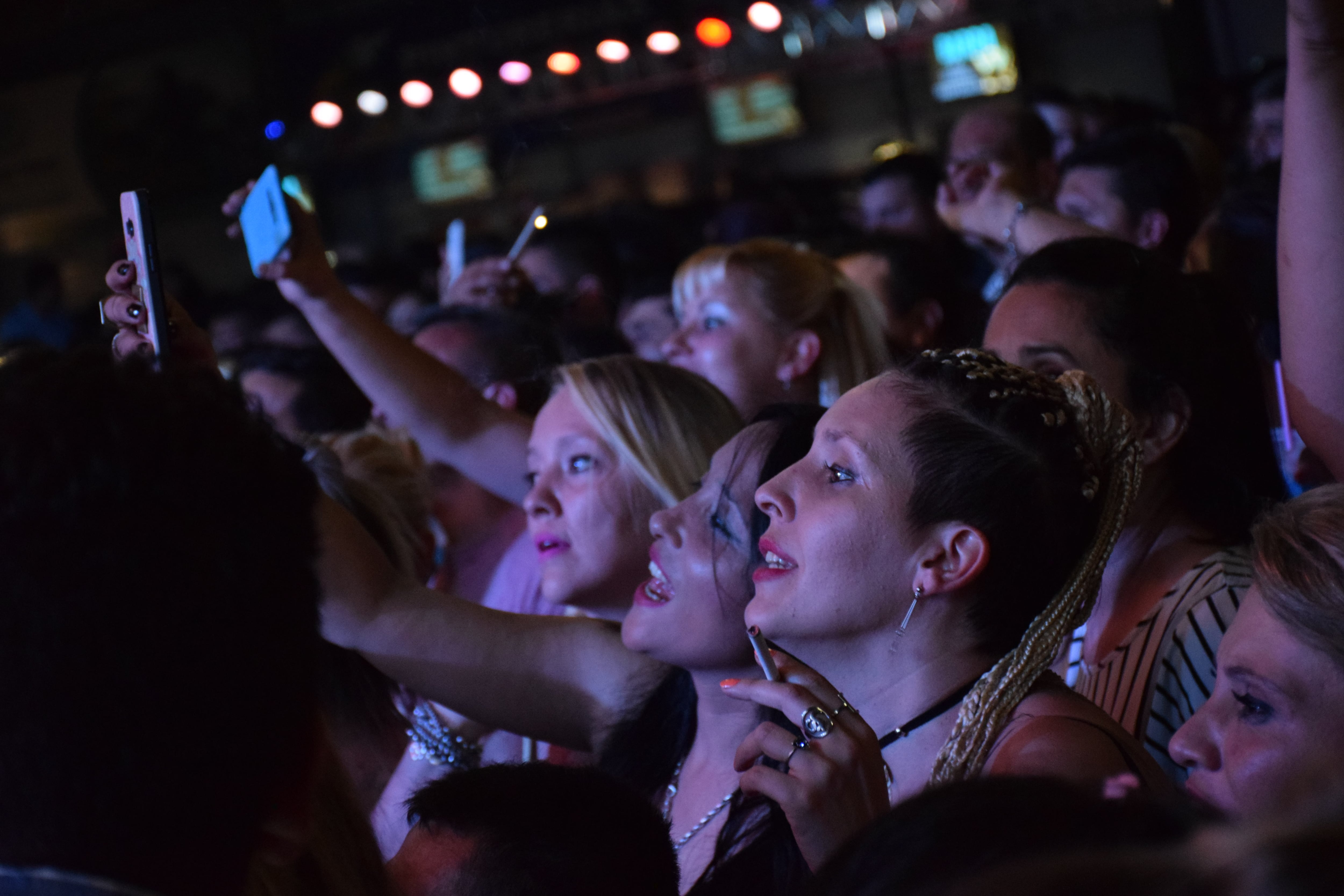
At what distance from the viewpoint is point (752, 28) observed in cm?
968

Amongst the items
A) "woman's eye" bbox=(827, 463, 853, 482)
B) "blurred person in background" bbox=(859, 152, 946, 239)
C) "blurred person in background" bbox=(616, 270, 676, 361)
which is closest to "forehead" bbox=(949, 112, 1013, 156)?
"blurred person in background" bbox=(859, 152, 946, 239)

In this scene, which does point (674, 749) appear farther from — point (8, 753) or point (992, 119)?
point (992, 119)

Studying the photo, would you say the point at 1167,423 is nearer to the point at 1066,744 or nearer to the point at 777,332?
the point at 1066,744

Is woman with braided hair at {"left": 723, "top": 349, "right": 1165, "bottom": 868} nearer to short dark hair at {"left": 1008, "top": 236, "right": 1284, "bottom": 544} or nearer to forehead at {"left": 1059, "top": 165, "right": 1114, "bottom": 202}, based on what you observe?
short dark hair at {"left": 1008, "top": 236, "right": 1284, "bottom": 544}

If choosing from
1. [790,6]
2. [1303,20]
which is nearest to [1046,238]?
[1303,20]

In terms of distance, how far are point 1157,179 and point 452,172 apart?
10046 millimetres

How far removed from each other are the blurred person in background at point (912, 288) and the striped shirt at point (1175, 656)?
1868 millimetres

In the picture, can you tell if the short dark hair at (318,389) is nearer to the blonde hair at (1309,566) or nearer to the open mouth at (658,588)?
the open mouth at (658,588)

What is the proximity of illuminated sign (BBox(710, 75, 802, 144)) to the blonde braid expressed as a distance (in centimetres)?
1129

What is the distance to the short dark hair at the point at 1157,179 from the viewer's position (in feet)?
10.2

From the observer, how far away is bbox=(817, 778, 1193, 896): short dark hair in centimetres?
58

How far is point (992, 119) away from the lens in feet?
14.1

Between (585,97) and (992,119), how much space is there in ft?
21.2

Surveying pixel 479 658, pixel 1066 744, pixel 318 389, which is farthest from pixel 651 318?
pixel 1066 744
